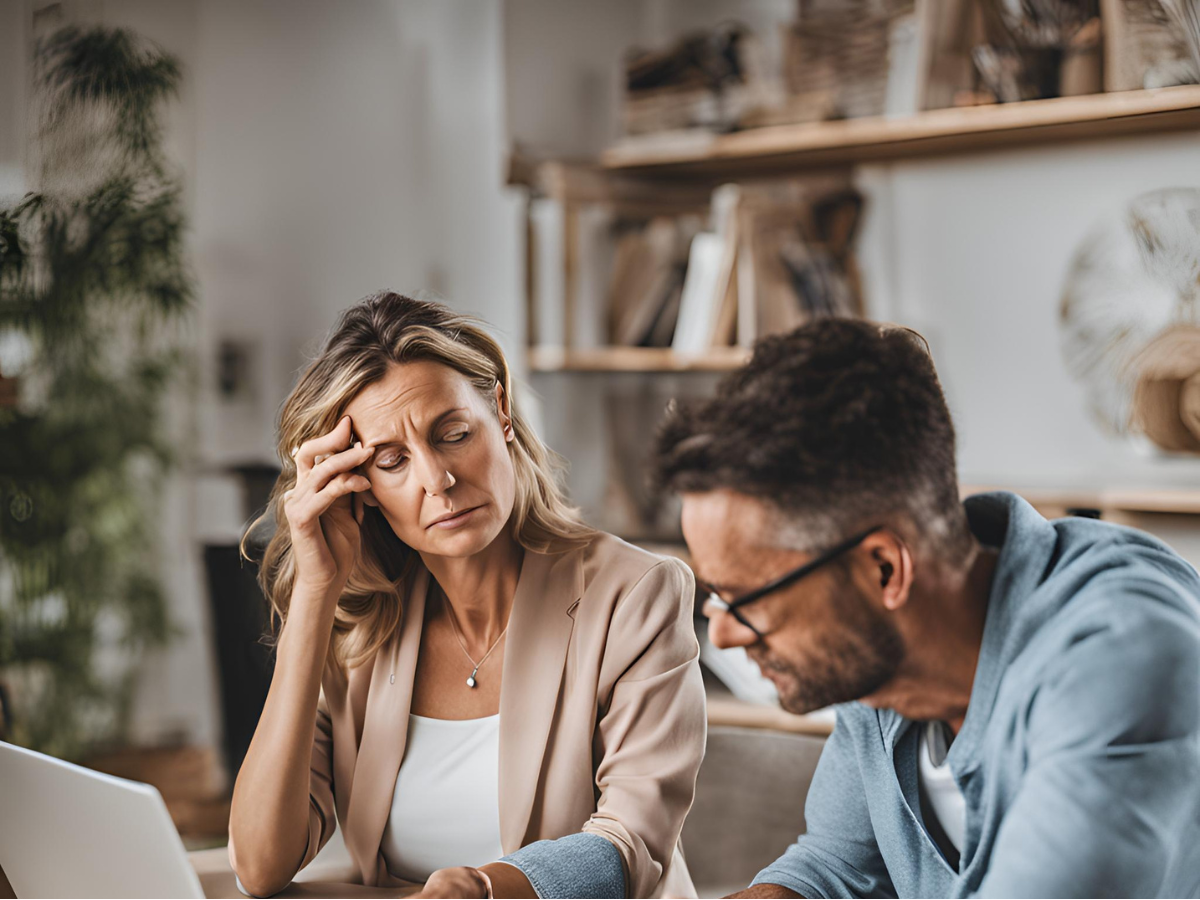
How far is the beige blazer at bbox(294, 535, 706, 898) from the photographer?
2.83 ft

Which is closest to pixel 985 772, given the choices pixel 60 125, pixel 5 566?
pixel 60 125

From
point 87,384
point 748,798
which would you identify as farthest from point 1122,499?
point 87,384

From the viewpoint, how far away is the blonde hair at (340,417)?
0.86 metres

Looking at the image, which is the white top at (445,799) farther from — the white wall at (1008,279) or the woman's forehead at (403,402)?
the white wall at (1008,279)

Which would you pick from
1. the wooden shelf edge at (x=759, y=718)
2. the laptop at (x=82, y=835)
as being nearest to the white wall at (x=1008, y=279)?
the wooden shelf edge at (x=759, y=718)

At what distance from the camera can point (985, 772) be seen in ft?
2.29

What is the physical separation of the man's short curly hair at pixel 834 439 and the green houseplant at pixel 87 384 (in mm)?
698

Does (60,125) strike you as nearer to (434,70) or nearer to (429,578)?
(429,578)

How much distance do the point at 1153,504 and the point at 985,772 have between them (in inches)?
45.1

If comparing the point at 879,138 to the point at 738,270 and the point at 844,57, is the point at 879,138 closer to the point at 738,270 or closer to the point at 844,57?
the point at 844,57

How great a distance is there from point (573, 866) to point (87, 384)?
166 centimetres

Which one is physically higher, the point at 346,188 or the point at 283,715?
the point at 346,188

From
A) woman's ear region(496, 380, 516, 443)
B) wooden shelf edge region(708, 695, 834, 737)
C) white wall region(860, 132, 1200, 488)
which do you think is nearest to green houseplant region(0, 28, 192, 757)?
woman's ear region(496, 380, 516, 443)

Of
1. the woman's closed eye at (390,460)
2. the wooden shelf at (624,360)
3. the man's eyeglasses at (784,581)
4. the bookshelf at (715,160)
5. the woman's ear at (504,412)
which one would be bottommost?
the man's eyeglasses at (784,581)
